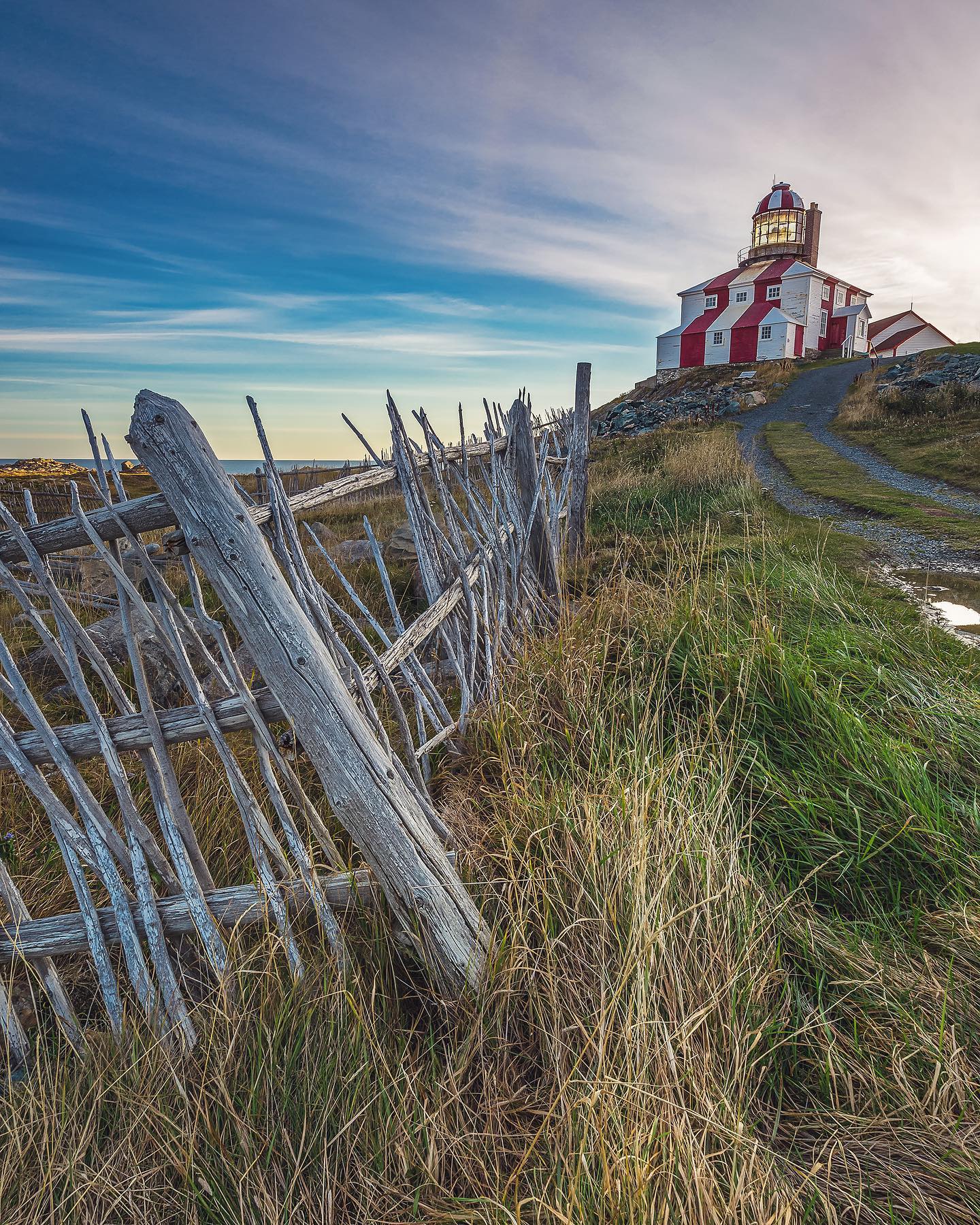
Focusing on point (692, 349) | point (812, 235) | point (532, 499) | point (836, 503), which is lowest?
point (836, 503)

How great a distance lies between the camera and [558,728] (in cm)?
265

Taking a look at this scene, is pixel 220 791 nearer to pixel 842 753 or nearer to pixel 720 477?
pixel 842 753

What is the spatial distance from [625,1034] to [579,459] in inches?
Answer: 190

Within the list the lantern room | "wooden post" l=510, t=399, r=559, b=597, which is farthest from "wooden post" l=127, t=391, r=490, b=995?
the lantern room

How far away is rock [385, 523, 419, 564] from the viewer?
696 centimetres

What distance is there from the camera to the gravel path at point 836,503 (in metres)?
5.82

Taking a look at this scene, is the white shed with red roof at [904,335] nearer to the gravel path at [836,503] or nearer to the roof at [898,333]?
the roof at [898,333]

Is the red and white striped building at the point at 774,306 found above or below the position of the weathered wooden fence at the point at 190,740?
above

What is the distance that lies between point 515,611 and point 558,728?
1.15 m

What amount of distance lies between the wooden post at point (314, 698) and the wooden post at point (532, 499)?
2.65m

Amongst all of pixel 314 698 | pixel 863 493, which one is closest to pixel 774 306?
pixel 863 493

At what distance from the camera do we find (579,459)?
5.63 m

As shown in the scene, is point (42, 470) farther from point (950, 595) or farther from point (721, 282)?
point (721, 282)

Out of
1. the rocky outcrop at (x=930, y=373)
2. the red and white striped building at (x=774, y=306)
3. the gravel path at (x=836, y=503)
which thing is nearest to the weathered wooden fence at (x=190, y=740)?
the gravel path at (x=836, y=503)
